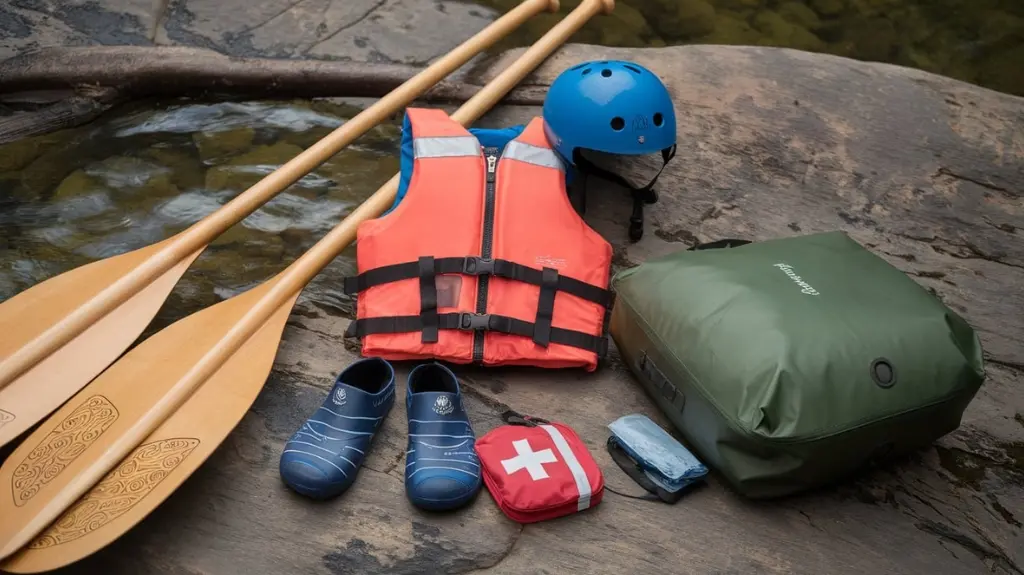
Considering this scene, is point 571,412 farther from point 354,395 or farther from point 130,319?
point 130,319

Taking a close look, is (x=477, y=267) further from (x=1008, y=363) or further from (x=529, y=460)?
(x=1008, y=363)

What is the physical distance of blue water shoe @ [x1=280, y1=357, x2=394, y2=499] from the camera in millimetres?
2203

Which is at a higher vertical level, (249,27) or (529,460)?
(249,27)

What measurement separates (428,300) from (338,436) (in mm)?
571

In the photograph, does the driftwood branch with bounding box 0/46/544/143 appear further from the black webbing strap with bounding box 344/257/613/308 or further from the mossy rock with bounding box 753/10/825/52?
the mossy rock with bounding box 753/10/825/52

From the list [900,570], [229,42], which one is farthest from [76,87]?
[900,570]

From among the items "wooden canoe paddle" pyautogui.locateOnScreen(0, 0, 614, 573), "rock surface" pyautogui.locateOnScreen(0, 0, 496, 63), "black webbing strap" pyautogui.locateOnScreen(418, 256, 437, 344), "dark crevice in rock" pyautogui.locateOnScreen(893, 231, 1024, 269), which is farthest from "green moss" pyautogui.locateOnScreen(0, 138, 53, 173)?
"dark crevice in rock" pyautogui.locateOnScreen(893, 231, 1024, 269)

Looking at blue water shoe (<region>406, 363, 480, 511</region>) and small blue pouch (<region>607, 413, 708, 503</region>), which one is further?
small blue pouch (<region>607, 413, 708, 503</region>)

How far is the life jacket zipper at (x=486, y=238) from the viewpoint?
267cm

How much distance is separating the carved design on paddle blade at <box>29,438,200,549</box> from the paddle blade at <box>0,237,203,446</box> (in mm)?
384

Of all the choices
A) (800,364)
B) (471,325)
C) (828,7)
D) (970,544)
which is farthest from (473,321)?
(828,7)

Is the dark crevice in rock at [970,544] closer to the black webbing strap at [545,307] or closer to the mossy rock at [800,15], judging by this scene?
the black webbing strap at [545,307]

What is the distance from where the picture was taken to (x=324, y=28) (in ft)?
15.6

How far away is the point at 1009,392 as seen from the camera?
2.74 metres
